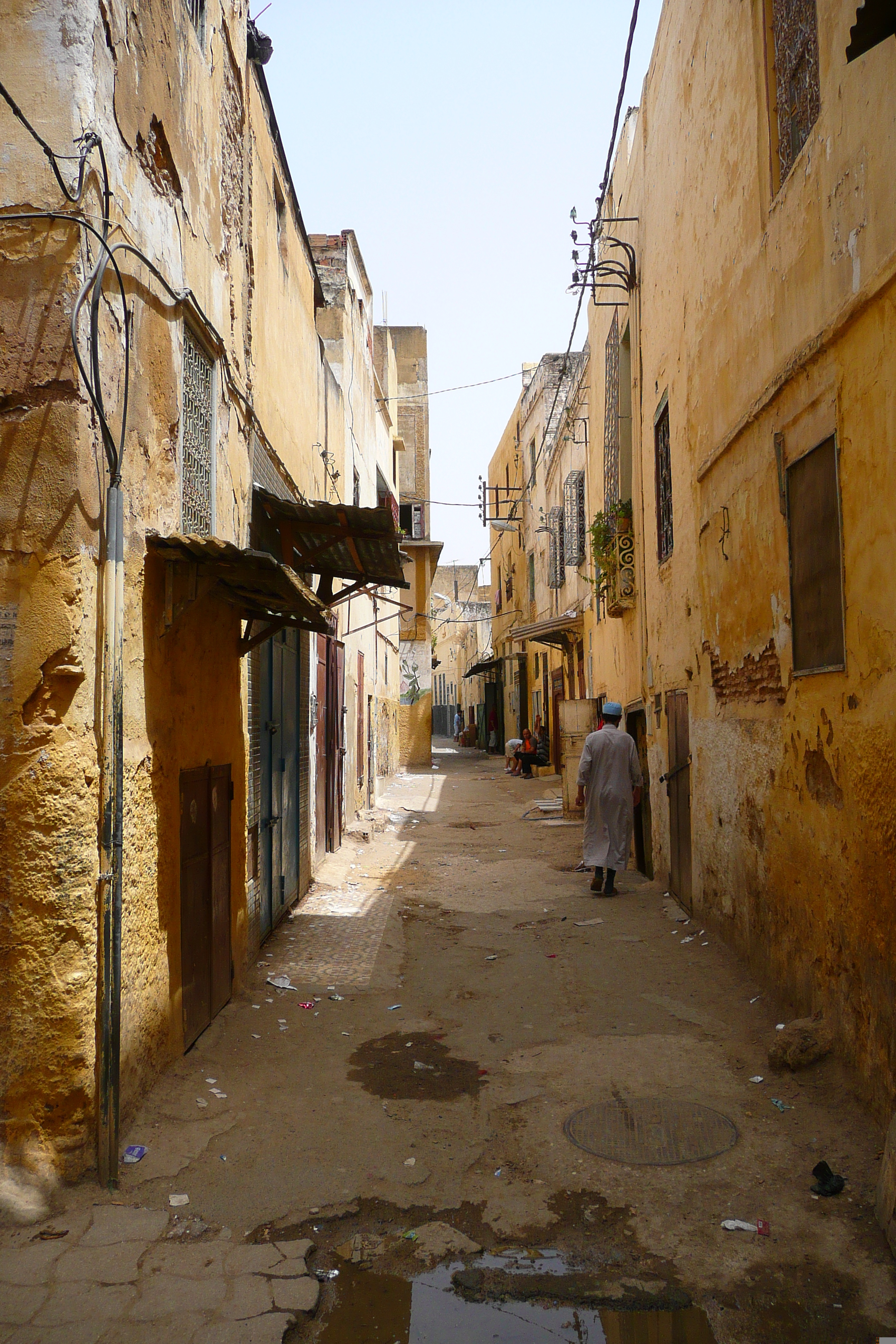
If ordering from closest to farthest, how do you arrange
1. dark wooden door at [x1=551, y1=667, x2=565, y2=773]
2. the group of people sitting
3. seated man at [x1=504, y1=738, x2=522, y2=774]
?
dark wooden door at [x1=551, y1=667, x2=565, y2=773]
the group of people sitting
seated man at [x1=504, y1=738, x2=522, y2=774]

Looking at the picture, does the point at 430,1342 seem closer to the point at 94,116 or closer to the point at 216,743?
the point at 216,743

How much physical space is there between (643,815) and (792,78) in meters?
7.04

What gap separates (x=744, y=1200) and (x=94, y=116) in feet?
15.4

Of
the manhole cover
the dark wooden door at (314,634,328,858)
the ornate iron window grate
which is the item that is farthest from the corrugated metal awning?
the ornate iron window grate

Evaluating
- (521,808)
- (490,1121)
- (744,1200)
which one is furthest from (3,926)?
(521,808)

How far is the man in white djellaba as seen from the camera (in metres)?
9.27

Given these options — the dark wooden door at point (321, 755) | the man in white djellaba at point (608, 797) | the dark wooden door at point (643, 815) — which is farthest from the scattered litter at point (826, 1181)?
the dark wooden door at point (321, 755)

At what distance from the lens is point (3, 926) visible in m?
3.37

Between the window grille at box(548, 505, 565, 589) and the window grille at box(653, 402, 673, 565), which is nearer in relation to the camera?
the window grille at box(653, 402, 673, 565)

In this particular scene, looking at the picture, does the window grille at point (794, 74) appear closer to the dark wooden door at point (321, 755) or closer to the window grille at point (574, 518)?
the dark wooden door at point (321, 755)

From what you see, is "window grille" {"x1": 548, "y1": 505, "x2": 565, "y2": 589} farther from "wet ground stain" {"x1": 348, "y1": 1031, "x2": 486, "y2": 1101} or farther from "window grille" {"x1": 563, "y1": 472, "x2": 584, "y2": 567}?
"wet ground stain" {"x1": 348, "y1": 1031, "x2": 486, "y2": 1101}

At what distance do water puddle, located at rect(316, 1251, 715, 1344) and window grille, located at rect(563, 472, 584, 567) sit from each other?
1469cm

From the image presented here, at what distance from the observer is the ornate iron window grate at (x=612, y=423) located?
40.0 ft

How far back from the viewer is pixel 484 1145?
13.2ft
